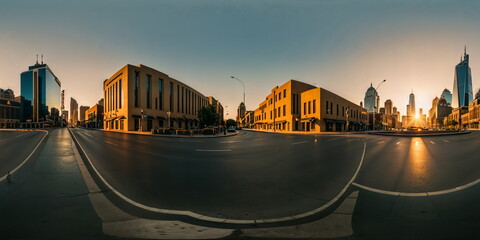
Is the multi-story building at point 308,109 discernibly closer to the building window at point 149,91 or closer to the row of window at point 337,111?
the row of window at point 337,111

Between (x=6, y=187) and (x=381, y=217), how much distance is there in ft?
33.8

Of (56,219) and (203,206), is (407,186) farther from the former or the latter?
(56,219)

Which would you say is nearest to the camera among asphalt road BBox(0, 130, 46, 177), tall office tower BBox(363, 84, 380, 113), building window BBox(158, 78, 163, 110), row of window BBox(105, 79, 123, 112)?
asphalt road BBox(0, 130, 46, 177)

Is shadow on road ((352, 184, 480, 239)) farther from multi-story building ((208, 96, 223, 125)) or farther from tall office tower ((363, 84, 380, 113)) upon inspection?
tall office tower ((363, 84, 380, 113))

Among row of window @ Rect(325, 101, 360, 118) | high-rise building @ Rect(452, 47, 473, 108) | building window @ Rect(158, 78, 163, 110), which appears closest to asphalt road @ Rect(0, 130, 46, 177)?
building window @ Rect(158, 78, 163, 110)

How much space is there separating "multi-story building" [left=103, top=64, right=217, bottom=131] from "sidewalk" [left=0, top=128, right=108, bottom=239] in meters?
39.9

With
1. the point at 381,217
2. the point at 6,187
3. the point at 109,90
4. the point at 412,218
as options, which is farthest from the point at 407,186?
the point at 109,90

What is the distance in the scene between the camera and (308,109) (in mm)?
53781

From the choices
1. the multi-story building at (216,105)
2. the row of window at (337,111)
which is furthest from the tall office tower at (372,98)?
the multi-story building at (216,105)

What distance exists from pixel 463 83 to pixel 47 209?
26185 centimetres

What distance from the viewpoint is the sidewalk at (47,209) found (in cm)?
362

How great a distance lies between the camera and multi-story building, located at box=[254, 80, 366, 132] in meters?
49.6

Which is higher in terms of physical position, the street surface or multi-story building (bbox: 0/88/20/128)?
multi-story building (bbox: 0/88/20/128)

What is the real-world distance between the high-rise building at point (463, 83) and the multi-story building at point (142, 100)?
773 feet
